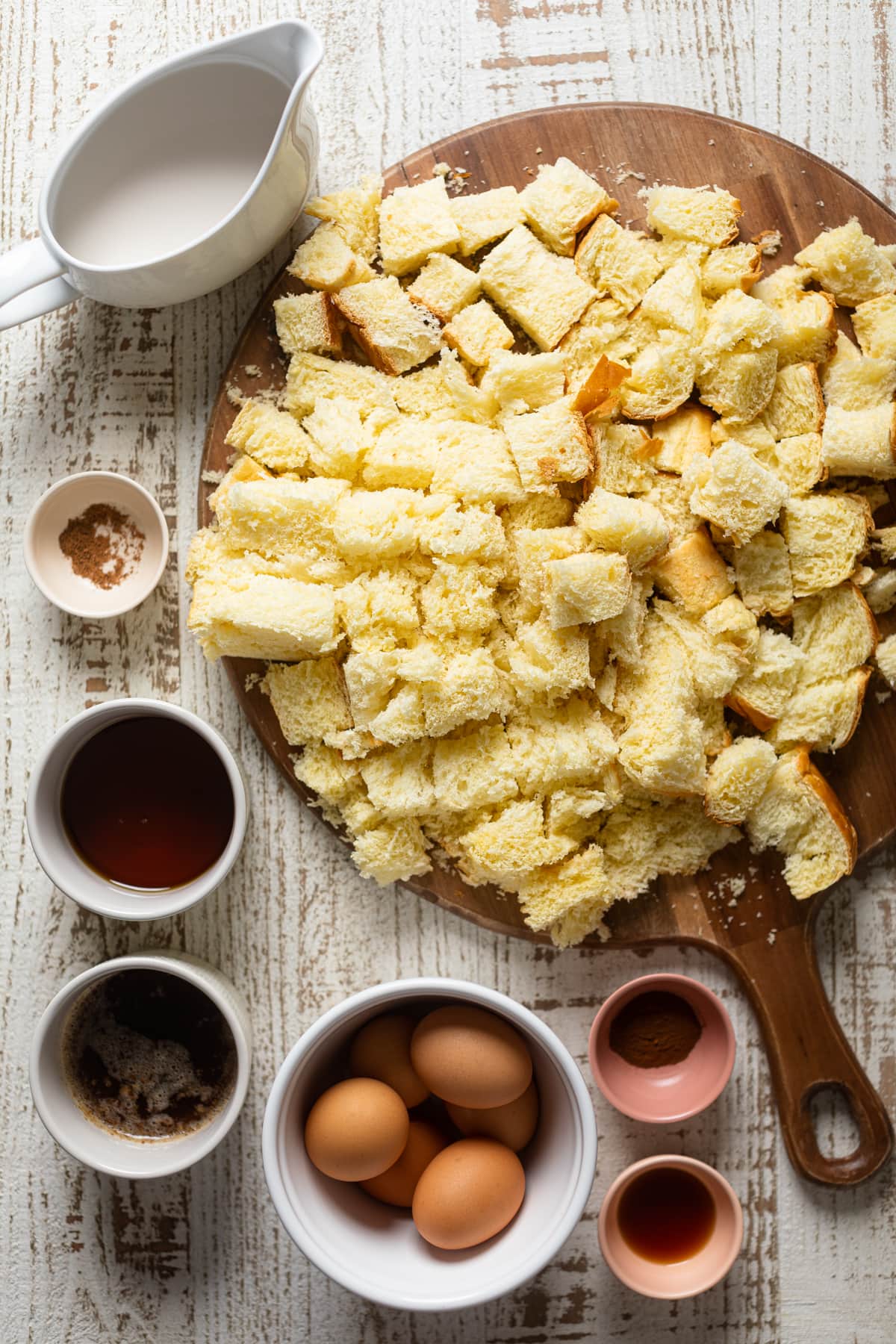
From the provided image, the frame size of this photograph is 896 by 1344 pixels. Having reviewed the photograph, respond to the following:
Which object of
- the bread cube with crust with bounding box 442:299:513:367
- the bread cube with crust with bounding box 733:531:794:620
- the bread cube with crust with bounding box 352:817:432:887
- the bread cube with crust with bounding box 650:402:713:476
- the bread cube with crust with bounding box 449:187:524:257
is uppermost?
the bread cube with crust with bounding box 449:187:524:257

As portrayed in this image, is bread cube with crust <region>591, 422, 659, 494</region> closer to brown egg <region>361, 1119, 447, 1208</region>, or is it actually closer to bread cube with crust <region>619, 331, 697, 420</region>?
bread cube with crust <region>619, 331, 697, 420</region>

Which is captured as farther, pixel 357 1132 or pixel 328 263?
pixel 328 263

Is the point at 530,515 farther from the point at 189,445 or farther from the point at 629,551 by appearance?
the point at 189,445

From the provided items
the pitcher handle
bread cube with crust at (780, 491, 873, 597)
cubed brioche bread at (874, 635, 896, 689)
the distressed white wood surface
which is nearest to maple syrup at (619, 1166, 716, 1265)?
the distressed white wood surface

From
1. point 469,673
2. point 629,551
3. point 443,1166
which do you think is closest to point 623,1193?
point 443,1166

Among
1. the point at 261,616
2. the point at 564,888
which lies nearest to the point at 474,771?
the point at 564,888

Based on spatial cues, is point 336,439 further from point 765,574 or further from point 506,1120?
point 506,1120

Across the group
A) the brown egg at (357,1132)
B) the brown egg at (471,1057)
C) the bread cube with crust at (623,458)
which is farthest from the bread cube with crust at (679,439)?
the brown egg at (357,1132)
